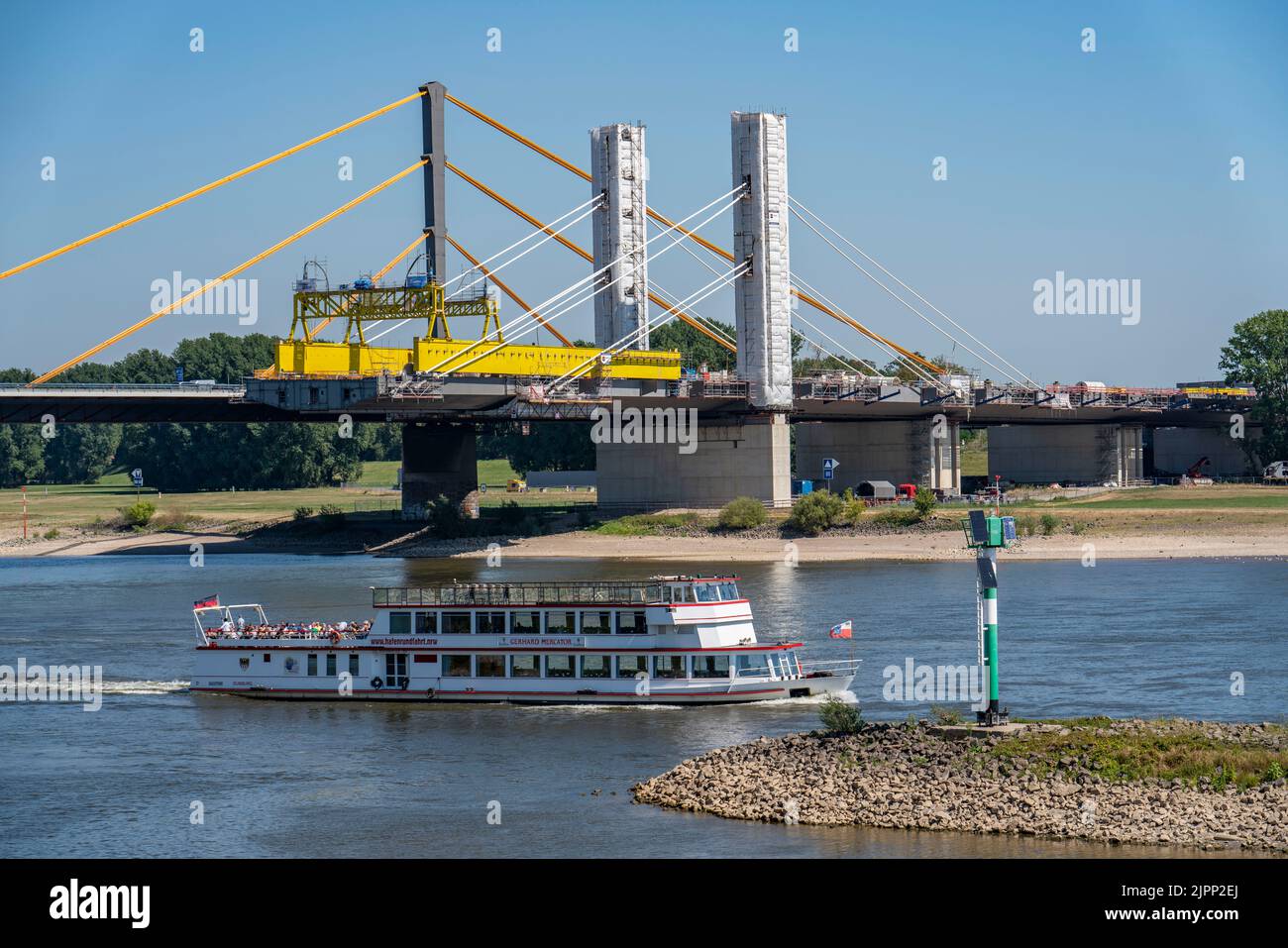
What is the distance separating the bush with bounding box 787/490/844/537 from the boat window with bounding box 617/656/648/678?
199ft

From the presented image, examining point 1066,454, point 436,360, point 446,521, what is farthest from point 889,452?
point 436,360

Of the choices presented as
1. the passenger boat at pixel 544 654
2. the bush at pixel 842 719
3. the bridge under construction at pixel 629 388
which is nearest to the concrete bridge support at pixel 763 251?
the bridge under construction at pixel 629 388

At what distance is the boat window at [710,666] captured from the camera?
5181 cm

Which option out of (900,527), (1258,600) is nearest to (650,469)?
(900,527)

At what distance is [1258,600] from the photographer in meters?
70.6

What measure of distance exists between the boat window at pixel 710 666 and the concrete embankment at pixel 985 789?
1090 cm

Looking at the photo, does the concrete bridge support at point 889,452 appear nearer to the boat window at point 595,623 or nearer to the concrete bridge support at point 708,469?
the concrete bridge support at point 708,469

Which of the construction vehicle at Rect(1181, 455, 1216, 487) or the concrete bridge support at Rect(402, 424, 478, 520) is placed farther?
the construction vehicle at Rect(1181, 455, 1216, 487)

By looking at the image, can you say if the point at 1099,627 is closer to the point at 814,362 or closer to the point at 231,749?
the point at 231,749

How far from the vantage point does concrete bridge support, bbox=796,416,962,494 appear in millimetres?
139375

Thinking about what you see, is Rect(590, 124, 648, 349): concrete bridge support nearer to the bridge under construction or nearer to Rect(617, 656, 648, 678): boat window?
the bridge under construction

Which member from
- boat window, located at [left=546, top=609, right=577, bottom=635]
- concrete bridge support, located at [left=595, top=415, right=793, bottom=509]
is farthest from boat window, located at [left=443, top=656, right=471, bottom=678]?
concrete bridge support, located at [left=595, top=415, right=793, bottom=509]

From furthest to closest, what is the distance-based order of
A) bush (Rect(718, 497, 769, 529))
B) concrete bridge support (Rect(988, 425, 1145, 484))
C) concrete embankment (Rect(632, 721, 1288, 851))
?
concrete bridge support (Rect(988, 425, 1145, 484))
bush (Rect(718, 497, 769, 529))
concrete embankment (Rect(632, 721, 1288, 851))
